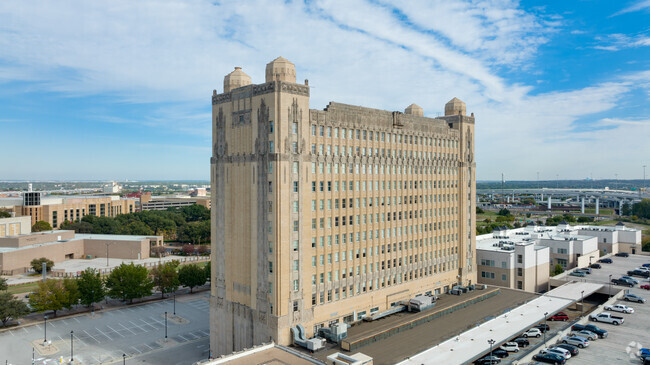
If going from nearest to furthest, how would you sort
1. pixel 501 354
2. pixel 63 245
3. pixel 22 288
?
pixel 501 354, pixel 22 288, pixel 63 245

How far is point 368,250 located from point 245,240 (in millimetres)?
19493

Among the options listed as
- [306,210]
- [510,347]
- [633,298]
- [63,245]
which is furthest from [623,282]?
[63,245]

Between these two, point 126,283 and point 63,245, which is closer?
point 126,283

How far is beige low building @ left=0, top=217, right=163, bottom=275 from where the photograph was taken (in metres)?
144

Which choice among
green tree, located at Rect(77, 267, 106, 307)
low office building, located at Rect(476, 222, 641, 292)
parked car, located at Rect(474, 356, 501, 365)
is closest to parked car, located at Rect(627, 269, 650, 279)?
low office building, located at Rect(476, 222, 641, 292)

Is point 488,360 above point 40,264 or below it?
above

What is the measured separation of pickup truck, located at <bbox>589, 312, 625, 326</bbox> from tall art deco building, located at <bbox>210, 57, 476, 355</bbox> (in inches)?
1035

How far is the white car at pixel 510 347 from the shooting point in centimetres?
6106

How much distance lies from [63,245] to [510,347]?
496 feet

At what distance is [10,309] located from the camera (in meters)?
86.8

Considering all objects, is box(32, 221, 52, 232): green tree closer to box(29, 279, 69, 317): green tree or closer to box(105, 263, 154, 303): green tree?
box(105, 263, 154, 303): green tree

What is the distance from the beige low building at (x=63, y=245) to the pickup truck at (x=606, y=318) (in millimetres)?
141466

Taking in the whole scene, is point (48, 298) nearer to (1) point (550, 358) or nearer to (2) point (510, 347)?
(2) point (510, 347)

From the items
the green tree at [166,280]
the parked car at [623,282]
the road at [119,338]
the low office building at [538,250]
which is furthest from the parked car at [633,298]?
the green tree at [166,280]
